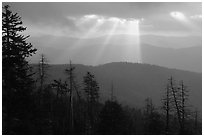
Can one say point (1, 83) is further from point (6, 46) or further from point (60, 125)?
point (60, 125)

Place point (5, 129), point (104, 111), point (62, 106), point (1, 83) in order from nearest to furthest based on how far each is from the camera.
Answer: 1. point (1, 83)
2. point (5, 129)
3. point (104, 111)
4. point (62, 106)

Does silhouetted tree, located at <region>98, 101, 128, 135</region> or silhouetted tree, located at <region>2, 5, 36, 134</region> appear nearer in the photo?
silhouetted tree, located at <region>2, 5, 36, 134</region>

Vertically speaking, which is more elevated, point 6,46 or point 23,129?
point 6,46

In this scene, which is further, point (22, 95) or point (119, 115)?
point (119, 115)

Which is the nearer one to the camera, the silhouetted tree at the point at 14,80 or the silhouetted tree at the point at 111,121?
the silhouetted tree at the point at 14,80

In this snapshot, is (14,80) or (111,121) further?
(111,121)

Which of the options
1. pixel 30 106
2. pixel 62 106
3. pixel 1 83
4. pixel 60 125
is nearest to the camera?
pixel 1 83

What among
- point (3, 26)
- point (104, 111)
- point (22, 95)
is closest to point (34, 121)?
point (22, 95)

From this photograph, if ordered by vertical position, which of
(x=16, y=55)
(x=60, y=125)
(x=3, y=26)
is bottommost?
(x=60, y=125)
